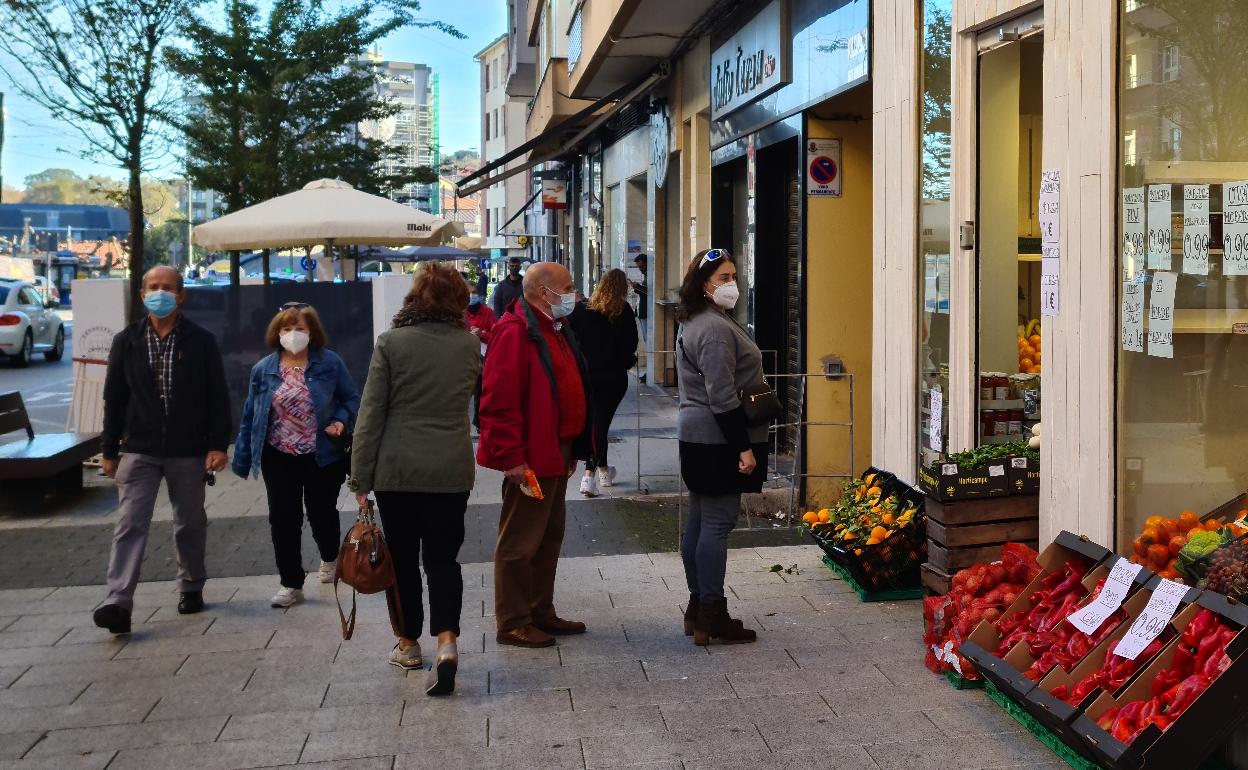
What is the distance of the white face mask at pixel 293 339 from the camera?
7188 mm

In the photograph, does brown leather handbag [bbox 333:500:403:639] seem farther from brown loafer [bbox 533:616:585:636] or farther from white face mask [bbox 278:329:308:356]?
white face mask [bbox 278:329:308:356]

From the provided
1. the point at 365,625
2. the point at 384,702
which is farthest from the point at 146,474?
the point at 384,702

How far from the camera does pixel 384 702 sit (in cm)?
548

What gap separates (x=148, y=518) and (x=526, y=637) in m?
2.14

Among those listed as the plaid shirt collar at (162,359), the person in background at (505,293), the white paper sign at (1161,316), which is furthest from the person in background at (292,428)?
the person in background at (505,293)

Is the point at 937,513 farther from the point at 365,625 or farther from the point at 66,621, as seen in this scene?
the point at 66,621

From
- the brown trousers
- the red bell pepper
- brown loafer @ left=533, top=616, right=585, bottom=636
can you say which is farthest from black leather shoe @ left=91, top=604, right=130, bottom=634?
the red bell pepper

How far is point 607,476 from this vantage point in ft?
35.8

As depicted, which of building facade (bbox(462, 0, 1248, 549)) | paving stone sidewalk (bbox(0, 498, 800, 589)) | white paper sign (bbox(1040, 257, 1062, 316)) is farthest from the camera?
paving stone sidewalk (bbox(0, 498, 800, 589))

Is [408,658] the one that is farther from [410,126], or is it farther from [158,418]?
[410,126]

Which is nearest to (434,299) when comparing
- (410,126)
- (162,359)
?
(162,359)

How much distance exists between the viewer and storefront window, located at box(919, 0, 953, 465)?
7.54 metres

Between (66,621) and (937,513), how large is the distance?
459 centimetres

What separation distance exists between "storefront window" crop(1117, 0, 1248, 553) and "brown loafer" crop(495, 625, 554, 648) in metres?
2.68
